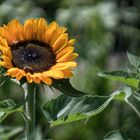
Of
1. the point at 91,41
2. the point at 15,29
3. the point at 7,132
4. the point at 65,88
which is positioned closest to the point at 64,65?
the point at 65,88

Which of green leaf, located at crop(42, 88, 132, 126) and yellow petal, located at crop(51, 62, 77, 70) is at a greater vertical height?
yellow petal, located at crop(51, 62, 77, 70)

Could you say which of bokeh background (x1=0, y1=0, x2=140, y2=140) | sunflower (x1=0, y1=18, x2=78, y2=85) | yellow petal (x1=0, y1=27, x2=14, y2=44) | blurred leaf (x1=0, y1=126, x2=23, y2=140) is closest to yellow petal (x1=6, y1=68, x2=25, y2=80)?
sunflower (x1=0, y1=18, x2=78, y2=85)

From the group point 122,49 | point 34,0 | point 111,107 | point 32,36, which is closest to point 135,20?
point 122,49

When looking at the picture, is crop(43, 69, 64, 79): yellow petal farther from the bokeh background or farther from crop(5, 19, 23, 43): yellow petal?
the bokeh background

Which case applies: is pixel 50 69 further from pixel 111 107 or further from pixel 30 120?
pixel 111 107

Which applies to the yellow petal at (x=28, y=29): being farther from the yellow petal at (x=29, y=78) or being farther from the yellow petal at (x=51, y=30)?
the yellow petal at (x=29, y=78)

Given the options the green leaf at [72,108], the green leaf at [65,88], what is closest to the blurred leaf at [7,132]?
the green leaf at [72,108]
